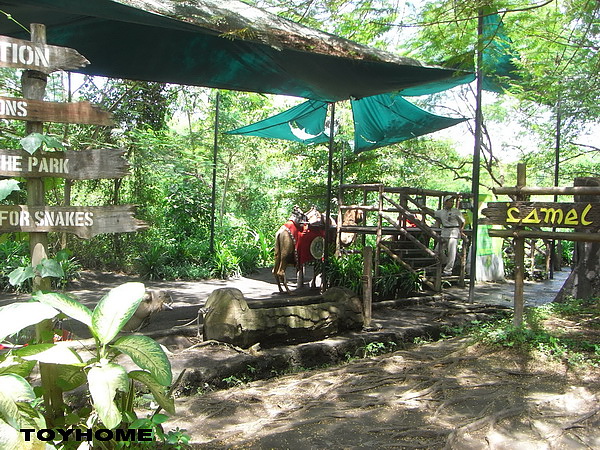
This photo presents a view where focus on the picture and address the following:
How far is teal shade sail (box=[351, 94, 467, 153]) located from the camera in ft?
24.9

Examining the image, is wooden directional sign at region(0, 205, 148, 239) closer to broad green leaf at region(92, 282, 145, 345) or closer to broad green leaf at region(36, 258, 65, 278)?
broad green leaf at region(36, 258, 65, 278)

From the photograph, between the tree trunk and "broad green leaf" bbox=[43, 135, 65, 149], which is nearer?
"broad green leaf" bbox=[43, 135, 65, 149]

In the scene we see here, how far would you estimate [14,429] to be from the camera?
1.83 metres

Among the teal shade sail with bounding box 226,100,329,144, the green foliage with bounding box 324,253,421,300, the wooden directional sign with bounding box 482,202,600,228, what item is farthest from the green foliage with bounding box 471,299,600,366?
the teal shade sail with bounding box 226,100,329,144

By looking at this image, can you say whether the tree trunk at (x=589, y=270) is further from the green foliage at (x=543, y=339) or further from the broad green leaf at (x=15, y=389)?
the broad green leaf at (x=15, y=389)

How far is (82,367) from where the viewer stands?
224 centimetres

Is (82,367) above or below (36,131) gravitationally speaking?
below

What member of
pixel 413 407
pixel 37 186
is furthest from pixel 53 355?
pixel 413 407

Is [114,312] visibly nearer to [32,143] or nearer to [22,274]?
[22,274]

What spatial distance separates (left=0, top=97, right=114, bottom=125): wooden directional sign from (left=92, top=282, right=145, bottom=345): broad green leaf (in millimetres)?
987

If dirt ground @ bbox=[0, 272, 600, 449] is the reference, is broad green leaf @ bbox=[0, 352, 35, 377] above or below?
above

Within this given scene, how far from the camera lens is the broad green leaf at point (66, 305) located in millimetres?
2238

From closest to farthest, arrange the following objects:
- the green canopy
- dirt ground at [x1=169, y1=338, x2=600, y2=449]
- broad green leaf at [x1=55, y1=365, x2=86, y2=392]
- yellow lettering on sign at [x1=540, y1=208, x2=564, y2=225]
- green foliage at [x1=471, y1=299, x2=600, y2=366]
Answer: broad green leaf at [x1=55, y1=365, x2=86, y2=392] < dirt ground at [x1=169, y1=338, x2=600, y2=449] < the green canopy < green foliage at [x1=471, y1=299, x2=600, y2=366] < yellow lettering on sign at [x1=540, y1=208, x2=564, y2=225]

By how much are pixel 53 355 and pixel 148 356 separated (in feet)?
1.23
